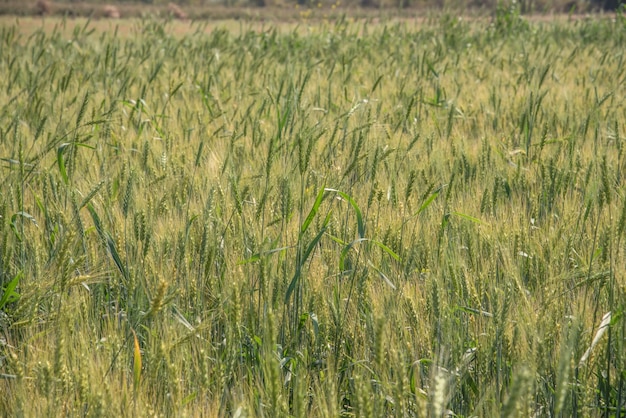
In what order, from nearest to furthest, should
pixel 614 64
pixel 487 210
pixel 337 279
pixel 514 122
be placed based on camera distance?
pixel 337 279 < pixel 487 210 < pixel 514 122 < pixel 614 64

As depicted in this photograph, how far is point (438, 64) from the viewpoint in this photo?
5.84 meters

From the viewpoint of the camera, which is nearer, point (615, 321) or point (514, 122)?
point (615, 321)

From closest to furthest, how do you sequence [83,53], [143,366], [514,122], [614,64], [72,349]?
[72,349] → [143,366] → [514,122] → [614,64] → [83,53]

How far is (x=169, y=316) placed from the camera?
1.42 meters

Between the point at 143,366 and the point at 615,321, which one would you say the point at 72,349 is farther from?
the point at 615,321

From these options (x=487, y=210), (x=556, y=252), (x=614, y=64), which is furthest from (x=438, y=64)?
(x=556, y=252)

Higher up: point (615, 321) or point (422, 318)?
point (615, 321)

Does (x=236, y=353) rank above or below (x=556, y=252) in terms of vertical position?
below

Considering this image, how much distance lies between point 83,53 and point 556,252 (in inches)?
223

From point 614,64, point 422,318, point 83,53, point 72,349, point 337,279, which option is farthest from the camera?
point 83,53

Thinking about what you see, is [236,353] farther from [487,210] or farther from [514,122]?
[514,122]

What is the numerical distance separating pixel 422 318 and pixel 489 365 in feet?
0.74

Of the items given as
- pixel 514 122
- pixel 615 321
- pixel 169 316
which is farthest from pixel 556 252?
pixel 514 122

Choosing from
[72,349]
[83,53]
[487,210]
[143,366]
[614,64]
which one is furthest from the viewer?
[83,53]
